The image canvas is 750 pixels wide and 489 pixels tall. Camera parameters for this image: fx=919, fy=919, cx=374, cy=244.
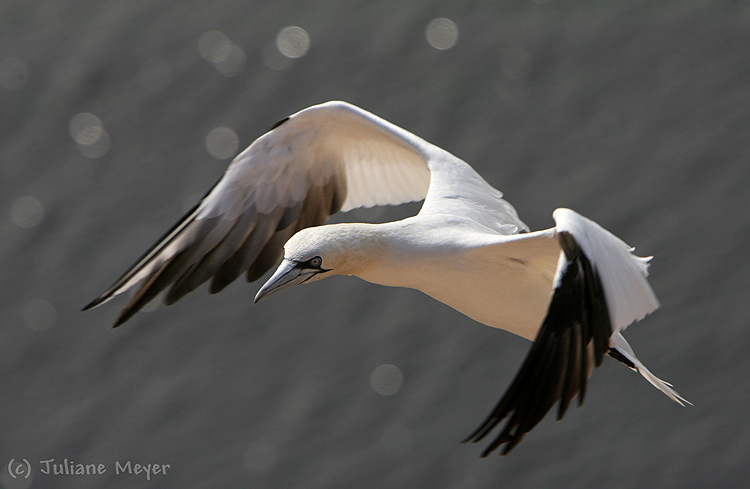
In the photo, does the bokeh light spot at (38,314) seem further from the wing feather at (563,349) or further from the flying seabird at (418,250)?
the wing feather at (563,349)

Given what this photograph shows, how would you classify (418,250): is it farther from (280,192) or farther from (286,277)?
(280,192)

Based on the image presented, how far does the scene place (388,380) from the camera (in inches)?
325

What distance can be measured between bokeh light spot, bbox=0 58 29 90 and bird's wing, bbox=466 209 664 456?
324 inches

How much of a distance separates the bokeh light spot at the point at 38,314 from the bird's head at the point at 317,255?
248 inches

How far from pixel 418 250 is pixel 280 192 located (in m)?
1.33

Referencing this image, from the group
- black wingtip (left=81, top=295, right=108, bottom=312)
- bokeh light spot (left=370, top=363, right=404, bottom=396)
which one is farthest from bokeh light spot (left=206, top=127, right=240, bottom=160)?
black wingtip (left=81, top=295, right=108, bottom=312)

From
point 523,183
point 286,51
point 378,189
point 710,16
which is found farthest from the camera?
point 286,51

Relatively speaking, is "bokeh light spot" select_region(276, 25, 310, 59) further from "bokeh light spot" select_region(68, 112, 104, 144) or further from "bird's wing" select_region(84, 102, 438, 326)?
"bird's wing" select_region(84, 102, 438, 326)

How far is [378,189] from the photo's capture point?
505 cm

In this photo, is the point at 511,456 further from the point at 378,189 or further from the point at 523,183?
the point at 378,189

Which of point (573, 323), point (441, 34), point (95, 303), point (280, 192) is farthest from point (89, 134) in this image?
point (573, 323)

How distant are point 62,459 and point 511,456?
4.14m

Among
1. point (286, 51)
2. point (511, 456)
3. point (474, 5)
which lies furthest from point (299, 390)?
point (474, 5)

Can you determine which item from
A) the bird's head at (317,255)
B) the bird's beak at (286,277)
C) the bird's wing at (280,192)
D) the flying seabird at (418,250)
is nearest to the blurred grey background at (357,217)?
the bird's wing at (280,192)
